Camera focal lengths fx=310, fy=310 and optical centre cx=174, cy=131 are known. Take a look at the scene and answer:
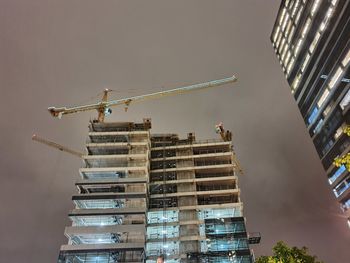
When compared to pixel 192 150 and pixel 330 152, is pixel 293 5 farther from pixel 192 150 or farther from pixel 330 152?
pixel 192 150

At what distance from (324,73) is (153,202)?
59.3 metres

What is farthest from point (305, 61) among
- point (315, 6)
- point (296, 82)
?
point (315, 6)

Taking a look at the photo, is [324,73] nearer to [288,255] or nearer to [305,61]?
[305,61]

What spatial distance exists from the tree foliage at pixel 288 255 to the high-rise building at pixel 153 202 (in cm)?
2842

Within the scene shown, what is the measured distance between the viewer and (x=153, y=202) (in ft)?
273

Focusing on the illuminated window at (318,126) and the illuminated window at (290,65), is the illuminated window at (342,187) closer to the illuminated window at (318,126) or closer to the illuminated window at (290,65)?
the illuminated window at (318,126)

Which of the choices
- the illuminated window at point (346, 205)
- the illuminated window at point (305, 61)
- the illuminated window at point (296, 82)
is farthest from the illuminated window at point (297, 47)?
the illuminated window at point (346, 205)

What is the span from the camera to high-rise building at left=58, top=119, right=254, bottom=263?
70688 mm

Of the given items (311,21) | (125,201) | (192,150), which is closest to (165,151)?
(192,150)

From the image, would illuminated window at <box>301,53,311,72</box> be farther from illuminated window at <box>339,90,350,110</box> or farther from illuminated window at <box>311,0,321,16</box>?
illuminated window at <box>339,90,350,110</box>

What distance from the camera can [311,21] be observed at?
298 feet

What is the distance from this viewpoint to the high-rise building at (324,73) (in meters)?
77.1

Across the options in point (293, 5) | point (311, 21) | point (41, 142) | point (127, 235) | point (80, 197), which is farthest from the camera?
point (41, 142)

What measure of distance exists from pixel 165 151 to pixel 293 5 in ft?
212
